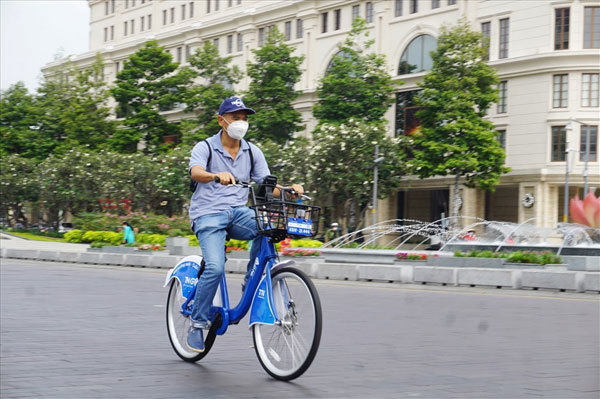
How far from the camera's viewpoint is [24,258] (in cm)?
3256

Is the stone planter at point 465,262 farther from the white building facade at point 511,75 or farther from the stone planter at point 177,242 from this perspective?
the white building facade at point 511,75

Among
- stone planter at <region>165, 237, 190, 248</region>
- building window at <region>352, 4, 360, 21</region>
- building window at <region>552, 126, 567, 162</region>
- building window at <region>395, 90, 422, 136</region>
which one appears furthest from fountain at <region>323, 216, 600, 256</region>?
building window at <region>352, 4, 360, 21</region>

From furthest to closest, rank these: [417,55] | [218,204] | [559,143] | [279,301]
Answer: [417,55]
[559,143]
[218,204]
[279,301]

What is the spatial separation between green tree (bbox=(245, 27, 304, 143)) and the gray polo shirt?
46137 mm

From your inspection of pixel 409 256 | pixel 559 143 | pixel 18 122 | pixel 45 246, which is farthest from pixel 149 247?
pixel 18 122

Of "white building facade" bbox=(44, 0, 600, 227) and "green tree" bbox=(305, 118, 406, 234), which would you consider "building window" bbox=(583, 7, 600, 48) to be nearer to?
"white building facade" bbox=(44, 0, 600, 227)

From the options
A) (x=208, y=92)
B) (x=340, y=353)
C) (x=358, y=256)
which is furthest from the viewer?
(x=208, y=92)

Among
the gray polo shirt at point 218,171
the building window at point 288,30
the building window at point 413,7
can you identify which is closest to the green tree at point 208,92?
the building window at point 288,30

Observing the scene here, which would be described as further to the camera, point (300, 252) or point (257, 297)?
point (300, 252)

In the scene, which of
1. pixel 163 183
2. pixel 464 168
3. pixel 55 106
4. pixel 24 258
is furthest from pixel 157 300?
pixel 55 106

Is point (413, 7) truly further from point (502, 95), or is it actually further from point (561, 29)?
point (561, 29)

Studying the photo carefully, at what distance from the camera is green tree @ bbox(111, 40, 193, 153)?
6078 cm

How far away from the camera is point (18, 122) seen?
70.6m

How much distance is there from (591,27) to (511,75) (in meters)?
4.76
